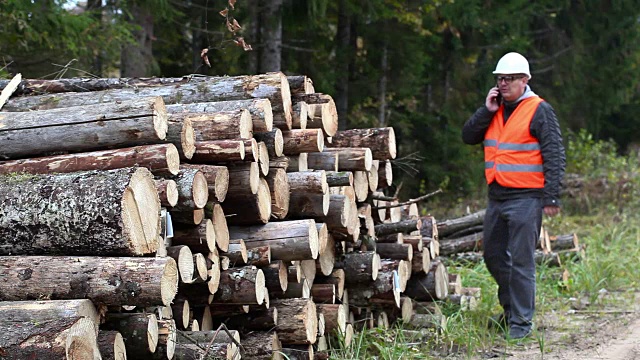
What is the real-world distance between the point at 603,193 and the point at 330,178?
1005cm

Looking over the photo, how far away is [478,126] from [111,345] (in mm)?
4579

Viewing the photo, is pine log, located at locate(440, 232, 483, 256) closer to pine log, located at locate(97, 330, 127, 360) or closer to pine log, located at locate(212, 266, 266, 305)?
pine log, located at locate(212, 266, 266, 305)

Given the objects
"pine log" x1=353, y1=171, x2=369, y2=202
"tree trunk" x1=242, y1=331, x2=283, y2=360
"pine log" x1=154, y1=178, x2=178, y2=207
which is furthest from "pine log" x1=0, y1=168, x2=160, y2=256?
"pine log" x1=353, y1=171, x2=369, y2=202

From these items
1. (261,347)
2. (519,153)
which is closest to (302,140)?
(261,347)

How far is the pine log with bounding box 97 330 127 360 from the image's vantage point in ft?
14.4

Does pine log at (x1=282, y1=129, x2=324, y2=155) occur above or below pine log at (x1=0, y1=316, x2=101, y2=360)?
above

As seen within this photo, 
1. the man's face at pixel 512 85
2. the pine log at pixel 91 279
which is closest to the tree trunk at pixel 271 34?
the man's face at pixel 512 85

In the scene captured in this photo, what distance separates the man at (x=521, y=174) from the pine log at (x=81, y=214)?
384 cm

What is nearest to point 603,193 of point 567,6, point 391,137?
point 567,6

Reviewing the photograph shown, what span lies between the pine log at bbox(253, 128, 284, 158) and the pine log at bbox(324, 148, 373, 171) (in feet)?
2.87

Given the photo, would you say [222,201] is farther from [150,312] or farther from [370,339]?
[370,339]

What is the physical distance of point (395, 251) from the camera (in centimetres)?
773

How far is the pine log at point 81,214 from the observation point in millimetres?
4516

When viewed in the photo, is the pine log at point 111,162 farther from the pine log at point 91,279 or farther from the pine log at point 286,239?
the pine log at point 286,239
